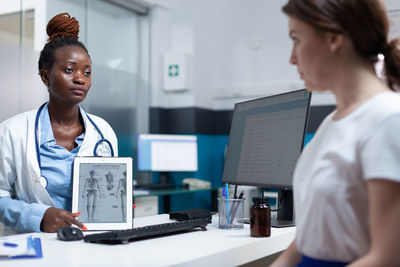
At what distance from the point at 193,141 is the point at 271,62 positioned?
108 centimetres

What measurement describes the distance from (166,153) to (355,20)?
3532mm

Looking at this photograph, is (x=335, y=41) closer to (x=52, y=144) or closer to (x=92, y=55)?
(x=52, y=144)

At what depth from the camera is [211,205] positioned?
15.0ft

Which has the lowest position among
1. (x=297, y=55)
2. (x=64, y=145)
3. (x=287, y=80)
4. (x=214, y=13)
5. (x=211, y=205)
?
(x=211, y=205)

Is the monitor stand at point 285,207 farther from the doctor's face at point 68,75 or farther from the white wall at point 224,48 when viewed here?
the white wall at point 224,48

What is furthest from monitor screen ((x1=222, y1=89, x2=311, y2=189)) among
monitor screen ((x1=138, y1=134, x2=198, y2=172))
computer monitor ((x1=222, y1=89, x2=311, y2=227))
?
monitor screen ((x1=138, y1=134, x2=198, y2=172))

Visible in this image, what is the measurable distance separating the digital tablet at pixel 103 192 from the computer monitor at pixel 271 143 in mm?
406

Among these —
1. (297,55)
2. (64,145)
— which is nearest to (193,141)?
(64,145)

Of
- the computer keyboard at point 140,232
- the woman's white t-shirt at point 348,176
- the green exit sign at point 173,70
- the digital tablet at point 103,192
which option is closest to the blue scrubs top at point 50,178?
the digital tablet at point 103,192

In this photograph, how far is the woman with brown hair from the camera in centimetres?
71

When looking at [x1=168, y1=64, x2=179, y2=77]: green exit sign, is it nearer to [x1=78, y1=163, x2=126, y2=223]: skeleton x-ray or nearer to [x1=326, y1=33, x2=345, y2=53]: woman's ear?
[x1=78, y1=163, x2=126, y2=223]: skeleton x-ray

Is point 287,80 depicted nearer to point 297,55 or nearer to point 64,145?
point 64,145

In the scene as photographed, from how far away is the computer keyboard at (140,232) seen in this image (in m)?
1.14

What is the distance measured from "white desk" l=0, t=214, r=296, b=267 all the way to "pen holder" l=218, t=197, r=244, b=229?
0.05 metres
